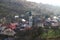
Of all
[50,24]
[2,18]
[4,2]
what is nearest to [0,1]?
[4,2]

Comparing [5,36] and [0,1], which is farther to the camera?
[0,1]

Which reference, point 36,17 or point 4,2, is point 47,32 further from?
point 4,2

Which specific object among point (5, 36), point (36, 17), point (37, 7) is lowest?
point (5, 36)

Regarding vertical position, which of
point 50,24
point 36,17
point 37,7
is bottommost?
point 50,24

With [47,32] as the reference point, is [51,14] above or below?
above

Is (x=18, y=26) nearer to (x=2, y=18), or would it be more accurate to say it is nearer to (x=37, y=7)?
(x=2, y=18)

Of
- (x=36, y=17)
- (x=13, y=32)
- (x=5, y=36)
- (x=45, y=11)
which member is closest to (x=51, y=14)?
(x=45, y=11)

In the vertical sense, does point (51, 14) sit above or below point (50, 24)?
above

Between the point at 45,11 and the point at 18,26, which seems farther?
the point at 45,11
